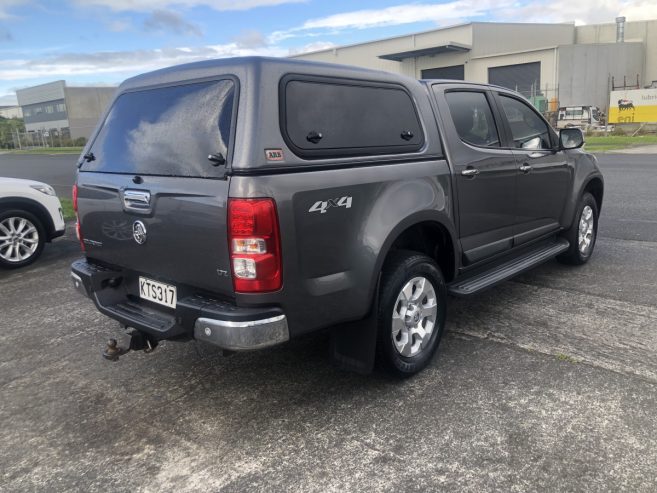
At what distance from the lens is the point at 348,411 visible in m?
3.29

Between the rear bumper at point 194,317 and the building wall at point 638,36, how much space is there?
52.0 metres

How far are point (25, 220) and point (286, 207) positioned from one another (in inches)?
208

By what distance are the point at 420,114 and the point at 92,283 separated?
238cm

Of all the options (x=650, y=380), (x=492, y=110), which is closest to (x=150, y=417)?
(x=650, y=380)

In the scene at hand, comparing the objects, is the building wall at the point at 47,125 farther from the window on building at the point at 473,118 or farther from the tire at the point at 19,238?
the window on building at the point at 473,118

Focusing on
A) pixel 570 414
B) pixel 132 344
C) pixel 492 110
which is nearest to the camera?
pixel 570 414

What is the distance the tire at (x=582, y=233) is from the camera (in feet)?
18.7

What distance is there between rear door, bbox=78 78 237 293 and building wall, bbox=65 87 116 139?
72.6 metres

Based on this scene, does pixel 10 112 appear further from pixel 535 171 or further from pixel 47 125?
pixel 535 171

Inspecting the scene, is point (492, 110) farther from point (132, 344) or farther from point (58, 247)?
point (58, 247)

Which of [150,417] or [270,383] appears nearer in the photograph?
[150,417]

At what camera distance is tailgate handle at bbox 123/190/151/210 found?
10.4 ft

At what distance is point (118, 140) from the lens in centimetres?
362

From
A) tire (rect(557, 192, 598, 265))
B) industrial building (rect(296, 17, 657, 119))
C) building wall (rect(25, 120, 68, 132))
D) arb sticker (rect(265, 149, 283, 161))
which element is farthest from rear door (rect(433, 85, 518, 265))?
building wall (rect(25, 120, 68, 132))
